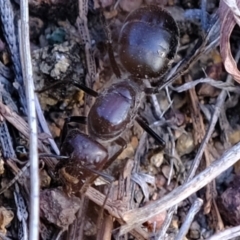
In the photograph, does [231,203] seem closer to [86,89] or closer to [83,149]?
[83,149]

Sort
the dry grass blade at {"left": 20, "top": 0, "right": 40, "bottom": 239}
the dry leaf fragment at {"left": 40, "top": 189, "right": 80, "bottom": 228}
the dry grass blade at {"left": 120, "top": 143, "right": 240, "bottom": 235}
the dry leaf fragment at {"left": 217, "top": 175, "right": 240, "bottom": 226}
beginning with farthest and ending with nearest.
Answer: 1. the dry leaf fragment at {"left": 217, "top": 175, "right": 240, "bottom": 226}
2. the dry leaf fragment at {"left": 40, "top": 189, "right": 80, "bottom": 228}
3. the dry grass blade at {"left": 120, "top": 143, "right": 240, "bottom": 235}
4. the dry grass blade at {"left": 20, "top": 0, "right": 40, "bottom": 239}

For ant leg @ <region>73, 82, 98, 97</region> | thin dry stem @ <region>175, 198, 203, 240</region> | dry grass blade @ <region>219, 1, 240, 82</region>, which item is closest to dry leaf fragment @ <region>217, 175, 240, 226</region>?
thin dry stem @ <region>175, 198, 203, 240</region>

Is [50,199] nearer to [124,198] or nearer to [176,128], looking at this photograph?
[124,198]

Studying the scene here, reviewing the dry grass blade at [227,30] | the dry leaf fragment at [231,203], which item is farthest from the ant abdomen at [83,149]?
the dry grass blade at [227,30]

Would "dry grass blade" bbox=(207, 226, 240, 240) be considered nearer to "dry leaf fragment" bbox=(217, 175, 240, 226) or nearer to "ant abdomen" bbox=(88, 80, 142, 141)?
"dry leaf fragment" bbox=(217, 175, 240, 226)

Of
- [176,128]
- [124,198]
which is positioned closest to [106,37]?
[176,128]

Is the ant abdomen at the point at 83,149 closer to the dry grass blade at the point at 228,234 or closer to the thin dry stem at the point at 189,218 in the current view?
the thin dry stem at the point at 189,218
